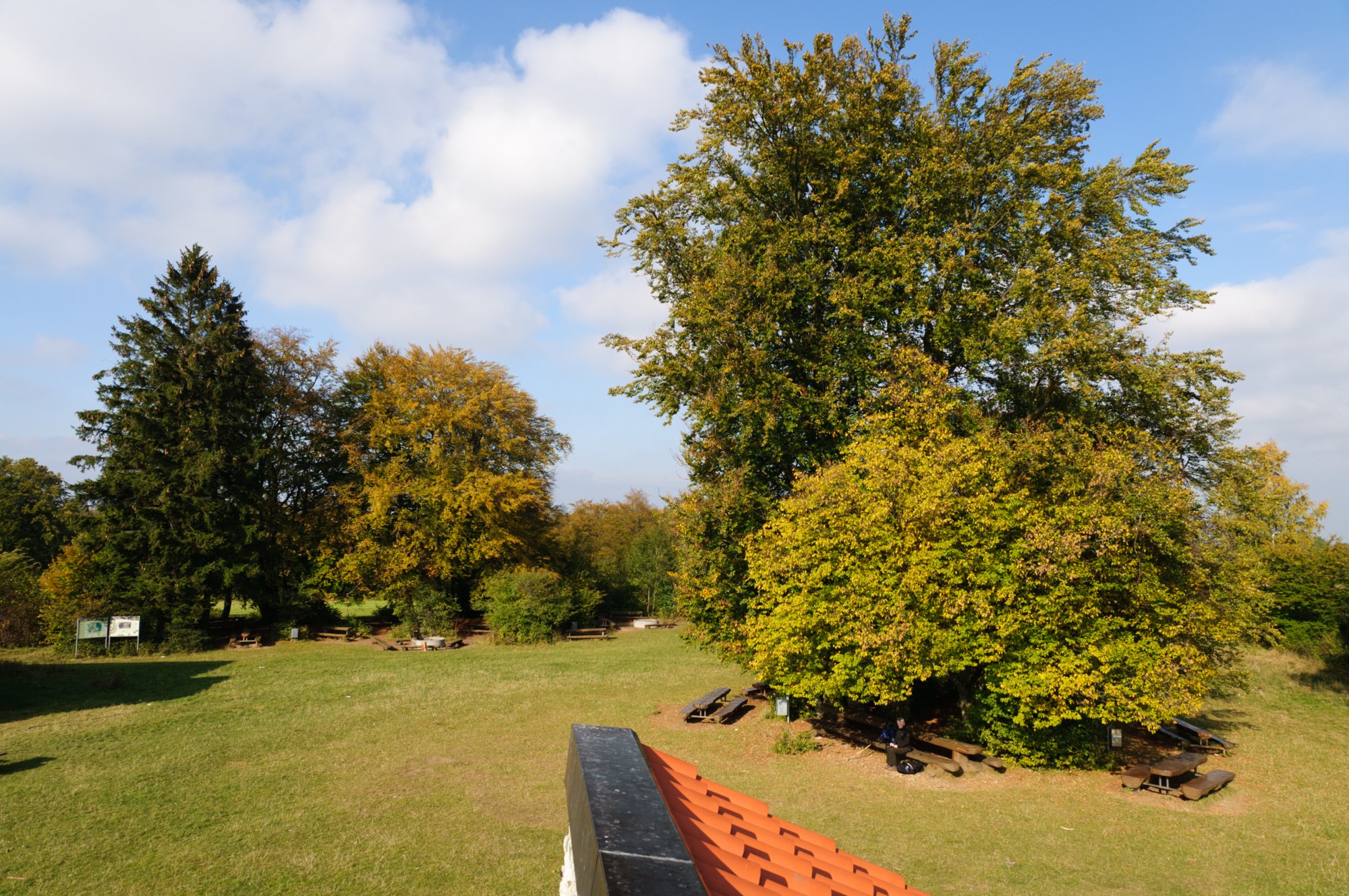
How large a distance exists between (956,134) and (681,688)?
17867mm

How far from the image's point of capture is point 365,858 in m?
10.2

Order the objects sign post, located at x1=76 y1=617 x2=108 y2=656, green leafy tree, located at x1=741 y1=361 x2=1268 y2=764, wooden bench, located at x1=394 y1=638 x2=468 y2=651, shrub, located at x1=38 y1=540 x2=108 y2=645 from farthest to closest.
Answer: wooden bench, located at x1=394 y1=638 x2=468 y2=651, shrub, located at x1=38 y1=540 x2=108 y2=645, sign post, located at x1=76 y1=617 x2=108 y2=656, green leafy tree, located at x1=741 y1=361 x2=1268 y2=764

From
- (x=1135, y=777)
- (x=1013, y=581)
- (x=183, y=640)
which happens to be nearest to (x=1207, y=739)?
(x=1135, y=777)

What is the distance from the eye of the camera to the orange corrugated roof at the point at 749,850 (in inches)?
118

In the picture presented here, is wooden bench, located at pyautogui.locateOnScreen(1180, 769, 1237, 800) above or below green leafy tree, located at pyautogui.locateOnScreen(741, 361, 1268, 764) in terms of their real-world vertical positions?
below

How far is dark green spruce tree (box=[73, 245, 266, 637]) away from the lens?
2928 cm

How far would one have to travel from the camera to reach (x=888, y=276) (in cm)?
1809

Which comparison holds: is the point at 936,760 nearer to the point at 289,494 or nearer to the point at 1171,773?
the point at 1171,773

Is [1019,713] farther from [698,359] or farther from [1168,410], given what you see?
[698,359]

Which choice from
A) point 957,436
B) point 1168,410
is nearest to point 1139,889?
point 957,436

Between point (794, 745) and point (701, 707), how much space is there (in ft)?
10.00

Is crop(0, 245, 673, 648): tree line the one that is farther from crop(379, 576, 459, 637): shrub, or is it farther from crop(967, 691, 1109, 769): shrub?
crop(967, 691, 1109, 769): shrub

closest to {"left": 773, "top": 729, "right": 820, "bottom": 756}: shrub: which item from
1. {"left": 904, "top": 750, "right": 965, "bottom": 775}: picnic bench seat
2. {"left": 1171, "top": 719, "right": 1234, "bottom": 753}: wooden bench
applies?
{"left": 904, "top": 750, "right": 965, "bottom": 775}: picnic bench seat

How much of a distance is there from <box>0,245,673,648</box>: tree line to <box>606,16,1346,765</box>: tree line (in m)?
17.8
